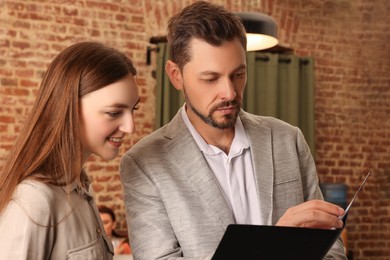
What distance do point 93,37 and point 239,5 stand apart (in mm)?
1454

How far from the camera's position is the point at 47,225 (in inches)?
57.9

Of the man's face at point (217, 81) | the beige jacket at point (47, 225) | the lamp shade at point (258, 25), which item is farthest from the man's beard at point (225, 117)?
the lamp shade at point (258, 25)

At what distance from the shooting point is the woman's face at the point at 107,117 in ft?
5.30

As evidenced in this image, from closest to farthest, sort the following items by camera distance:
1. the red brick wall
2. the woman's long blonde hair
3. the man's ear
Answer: the woman's long blonde hair → the man's ear → the red brick wall

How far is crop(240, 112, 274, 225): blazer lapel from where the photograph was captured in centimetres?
189

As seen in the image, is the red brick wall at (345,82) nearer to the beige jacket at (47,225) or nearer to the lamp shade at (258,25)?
the lamp shade at (258,25)

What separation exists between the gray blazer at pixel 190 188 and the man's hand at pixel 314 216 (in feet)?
0.78

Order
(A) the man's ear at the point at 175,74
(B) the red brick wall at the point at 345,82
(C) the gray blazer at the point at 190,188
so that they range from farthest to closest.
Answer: (B) the red brick wall at the point at 345,82
(A) the man's ear at the point at 175,74
(C) the gray blazer at the point at 190,188

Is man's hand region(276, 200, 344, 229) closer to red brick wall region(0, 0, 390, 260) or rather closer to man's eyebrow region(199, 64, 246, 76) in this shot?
man's eyebrow region(199, 64, 246, 76)

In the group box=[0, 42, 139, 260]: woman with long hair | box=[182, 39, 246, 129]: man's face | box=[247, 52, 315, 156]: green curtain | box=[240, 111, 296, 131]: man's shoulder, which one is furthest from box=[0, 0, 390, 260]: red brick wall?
box=[0, 42, 139, 260]: woman with long hair

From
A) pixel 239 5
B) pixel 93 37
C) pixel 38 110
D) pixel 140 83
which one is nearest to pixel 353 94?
pixel 239 5

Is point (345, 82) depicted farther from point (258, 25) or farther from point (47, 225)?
point (47, 225)

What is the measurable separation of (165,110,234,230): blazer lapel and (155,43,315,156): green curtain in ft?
14.0

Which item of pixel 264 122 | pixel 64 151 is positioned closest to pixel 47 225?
pixel 64 151
